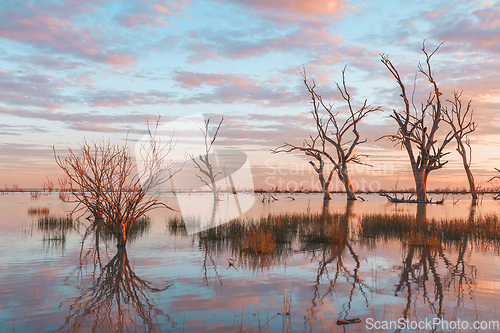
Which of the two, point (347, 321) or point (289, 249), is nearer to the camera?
point (347, 321)

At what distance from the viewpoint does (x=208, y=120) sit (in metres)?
40.0

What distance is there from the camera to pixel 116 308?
484 centimetres

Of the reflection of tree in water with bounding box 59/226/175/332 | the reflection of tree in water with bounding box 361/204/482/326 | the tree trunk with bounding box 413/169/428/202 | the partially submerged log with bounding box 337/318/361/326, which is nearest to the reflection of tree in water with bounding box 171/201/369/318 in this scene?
the partially submerged log with bounding box 337/318/361/326

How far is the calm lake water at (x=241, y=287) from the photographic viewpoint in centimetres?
439

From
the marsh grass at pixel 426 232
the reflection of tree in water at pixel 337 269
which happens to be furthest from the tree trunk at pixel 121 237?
the marsh grass at pixel 426 232

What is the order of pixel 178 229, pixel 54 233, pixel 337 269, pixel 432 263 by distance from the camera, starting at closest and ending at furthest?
pixel 337 269
pixel 432 263
pixel 54 233
pixel 178 229

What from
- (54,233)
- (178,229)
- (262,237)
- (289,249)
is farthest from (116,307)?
(54,233)

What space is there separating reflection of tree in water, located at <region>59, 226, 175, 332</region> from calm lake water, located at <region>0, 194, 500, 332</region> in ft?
0.04

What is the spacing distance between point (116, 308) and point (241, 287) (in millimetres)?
1921

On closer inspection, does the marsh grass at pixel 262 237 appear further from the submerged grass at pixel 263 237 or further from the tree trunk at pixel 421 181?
the tree trunk at pixel 421 181

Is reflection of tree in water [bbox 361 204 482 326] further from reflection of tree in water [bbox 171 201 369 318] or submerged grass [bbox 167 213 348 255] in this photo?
submerged grass [bbox 167 213 348 255]

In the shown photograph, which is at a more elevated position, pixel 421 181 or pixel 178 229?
pixel 421 181

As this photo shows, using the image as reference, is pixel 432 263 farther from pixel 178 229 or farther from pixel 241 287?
pixel 178 229

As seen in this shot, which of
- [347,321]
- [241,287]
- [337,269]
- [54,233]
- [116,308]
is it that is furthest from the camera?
[54,233]
